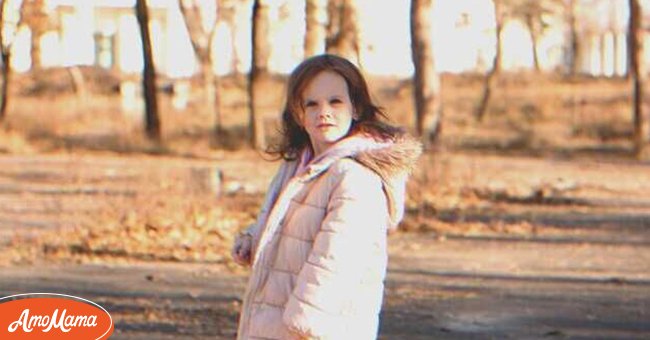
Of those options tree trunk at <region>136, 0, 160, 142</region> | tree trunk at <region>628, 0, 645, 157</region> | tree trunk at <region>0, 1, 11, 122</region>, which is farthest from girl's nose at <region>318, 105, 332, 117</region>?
tree trunk at <region>0, 1, 11, 122</region>

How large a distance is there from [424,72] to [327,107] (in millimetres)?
21508

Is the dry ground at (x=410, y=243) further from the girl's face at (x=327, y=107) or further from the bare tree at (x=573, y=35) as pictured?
the bare tree at (x=573, y=35)

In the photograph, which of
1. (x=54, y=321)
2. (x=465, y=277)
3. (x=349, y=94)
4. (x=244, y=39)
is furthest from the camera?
(x=244, y=39)

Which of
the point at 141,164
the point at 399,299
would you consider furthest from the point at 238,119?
the point at 399,299

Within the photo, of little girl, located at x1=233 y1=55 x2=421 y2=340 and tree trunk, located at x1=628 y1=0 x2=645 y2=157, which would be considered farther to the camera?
tree trunk, located at x1=628 y1=0 x2=645 y2=157

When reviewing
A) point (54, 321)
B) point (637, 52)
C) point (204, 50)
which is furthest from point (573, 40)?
point (54, 321)

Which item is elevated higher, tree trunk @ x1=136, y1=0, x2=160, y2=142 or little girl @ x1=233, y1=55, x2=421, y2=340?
little girl @ x1=233, y1=55, x2=421, y2=340

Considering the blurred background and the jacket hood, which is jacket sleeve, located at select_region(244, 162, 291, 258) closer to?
the jacket hood

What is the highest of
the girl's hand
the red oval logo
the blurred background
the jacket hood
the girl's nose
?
the girl's nose

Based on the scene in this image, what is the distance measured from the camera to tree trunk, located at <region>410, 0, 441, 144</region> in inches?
1029

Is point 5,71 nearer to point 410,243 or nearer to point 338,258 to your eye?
point 410,243

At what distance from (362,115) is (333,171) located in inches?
14.1

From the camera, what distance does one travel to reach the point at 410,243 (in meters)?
17.3

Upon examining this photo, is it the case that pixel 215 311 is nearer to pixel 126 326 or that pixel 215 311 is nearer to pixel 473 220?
pixel 126 326
